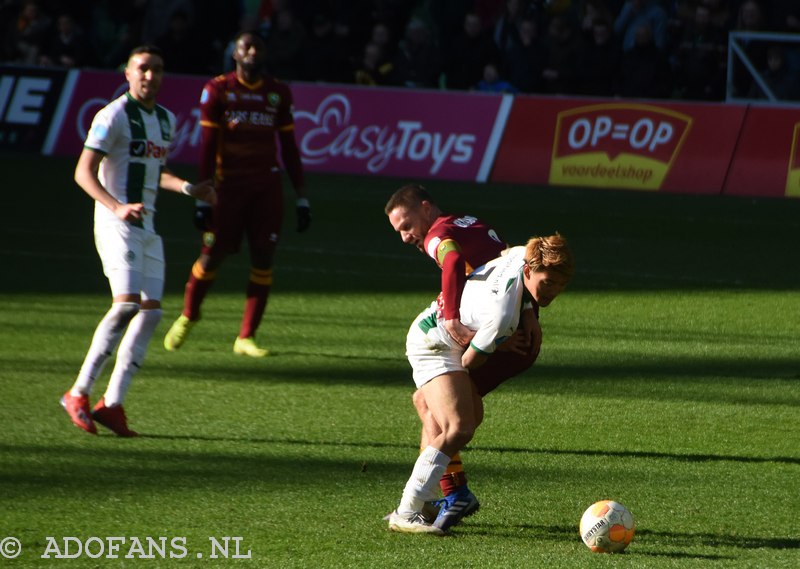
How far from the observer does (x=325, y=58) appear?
69.3 feet

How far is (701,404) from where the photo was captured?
875 centimetres

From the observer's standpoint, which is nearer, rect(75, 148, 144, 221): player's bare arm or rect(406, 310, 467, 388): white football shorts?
rect(406, 310, 467, 388): white football shorts

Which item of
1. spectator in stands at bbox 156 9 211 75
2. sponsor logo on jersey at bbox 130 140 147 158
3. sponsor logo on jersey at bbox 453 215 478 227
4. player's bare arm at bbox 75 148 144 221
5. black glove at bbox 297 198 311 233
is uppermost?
spectator in stands at bbox 156 9 211 75

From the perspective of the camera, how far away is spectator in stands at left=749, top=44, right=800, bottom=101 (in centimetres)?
1864

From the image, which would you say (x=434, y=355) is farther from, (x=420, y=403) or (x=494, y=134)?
(x=494, y=134)

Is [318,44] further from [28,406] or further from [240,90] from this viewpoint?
[28,406]

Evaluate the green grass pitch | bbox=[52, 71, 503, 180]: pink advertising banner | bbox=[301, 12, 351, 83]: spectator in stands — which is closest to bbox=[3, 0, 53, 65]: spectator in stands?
bbox=[52, 71, 503, 180]: pink advertising banner

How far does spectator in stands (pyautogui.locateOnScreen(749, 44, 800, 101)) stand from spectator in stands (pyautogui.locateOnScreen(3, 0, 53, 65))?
38.0 ft

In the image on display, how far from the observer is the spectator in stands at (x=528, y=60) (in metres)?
20.4

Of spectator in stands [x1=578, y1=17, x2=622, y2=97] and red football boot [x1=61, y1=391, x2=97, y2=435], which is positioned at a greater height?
spectator in stands [x1=578, y1=17, x2=622, y2=97]

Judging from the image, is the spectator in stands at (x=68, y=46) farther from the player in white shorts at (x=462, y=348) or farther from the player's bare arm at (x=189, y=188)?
the player in white shorts at (x=462, y=348)

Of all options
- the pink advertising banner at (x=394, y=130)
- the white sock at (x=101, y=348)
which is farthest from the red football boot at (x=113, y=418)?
the pink advertising banner at (x=394, y=130)

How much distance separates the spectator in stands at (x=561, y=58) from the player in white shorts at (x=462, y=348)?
14.2 m

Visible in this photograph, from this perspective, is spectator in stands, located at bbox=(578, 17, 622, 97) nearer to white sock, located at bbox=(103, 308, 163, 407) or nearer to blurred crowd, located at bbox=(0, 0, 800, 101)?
blurred crowd, located at bbox=(0, 0, 800, 101)
